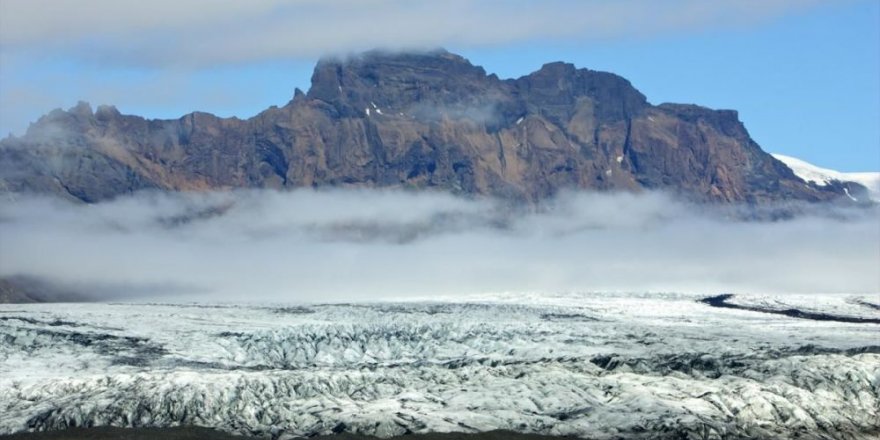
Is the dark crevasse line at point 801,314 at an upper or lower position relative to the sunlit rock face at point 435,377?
upper

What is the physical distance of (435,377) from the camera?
9562 cm

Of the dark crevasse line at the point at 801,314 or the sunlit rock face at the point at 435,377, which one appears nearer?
the sunlit rock face at the point at 435,377

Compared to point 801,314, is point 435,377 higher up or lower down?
lower down

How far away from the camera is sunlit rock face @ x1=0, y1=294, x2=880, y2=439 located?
84.9 m

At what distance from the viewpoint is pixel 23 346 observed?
10531 centimetres

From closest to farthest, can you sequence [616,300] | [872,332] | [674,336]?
[674,336]
[872,332]
[616,300]

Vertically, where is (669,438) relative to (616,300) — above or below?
below

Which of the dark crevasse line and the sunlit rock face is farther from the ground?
the dark crevasse line

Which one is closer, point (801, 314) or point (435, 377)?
point (435, 377)

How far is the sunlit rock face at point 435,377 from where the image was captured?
84.9 m

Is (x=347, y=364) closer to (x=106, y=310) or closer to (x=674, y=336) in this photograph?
(x=674, y=336)

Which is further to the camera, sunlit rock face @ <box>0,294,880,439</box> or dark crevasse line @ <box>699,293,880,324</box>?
dark crevasse line @ <box>699,293,880,324</box>

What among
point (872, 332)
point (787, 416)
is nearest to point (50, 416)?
point (787, 416)

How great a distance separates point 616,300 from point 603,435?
313 feet
